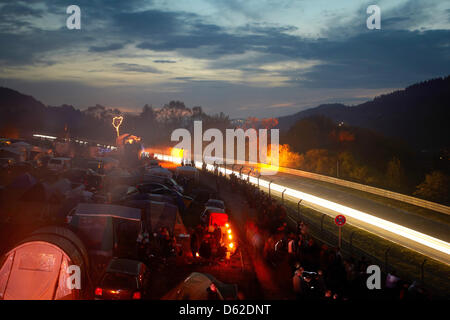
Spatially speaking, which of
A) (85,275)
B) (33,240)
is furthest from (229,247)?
(33,240)

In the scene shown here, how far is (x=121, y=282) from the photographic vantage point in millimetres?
8219

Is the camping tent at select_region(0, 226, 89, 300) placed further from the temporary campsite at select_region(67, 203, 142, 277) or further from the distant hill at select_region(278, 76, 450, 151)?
the distant hill at select_region(278, 76, 450, 151)

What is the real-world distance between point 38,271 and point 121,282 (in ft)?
7.00

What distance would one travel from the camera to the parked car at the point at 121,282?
8031mm

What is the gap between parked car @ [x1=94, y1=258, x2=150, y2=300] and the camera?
803cm

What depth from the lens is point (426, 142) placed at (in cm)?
10800

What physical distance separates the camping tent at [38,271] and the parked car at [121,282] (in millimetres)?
1016

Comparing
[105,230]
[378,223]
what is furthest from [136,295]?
[378,223]

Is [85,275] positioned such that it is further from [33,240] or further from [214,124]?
[214,124]

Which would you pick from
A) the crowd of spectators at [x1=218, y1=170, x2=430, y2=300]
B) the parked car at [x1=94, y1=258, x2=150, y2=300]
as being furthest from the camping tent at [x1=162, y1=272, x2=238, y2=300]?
the crowd of spectators at [x1=218, y1=170, x2=430, y2=300]

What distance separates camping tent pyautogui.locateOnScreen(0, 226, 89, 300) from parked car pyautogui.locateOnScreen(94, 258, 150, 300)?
3.33 feet

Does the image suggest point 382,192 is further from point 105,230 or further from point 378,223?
point 105,230

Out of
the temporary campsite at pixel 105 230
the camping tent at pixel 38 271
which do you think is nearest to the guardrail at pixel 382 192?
the temporary campsite at pixel 105 230
